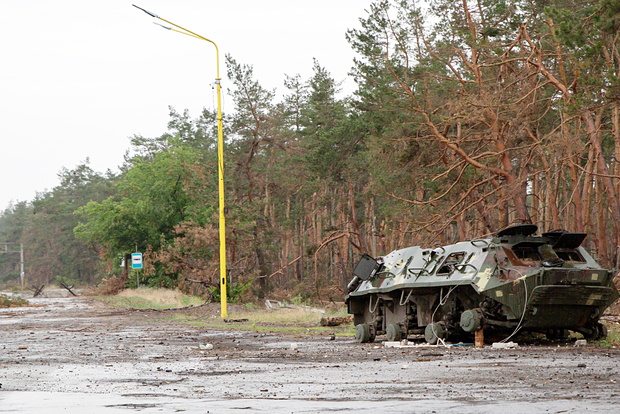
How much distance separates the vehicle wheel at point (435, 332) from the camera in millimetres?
18000

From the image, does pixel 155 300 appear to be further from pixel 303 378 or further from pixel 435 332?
pixel 303 378

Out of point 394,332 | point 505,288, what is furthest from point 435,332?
point 505,288

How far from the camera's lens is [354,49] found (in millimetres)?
50250

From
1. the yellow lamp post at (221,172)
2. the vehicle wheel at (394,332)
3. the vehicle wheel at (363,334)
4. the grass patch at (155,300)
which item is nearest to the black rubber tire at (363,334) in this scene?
the vehicle wheel at (363,334)

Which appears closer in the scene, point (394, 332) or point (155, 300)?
point (394, 332)

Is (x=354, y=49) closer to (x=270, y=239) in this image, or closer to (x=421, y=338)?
(x=270, y=239)

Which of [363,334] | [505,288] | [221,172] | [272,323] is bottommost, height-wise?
[272,323]

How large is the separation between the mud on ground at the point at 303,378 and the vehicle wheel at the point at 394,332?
89cm

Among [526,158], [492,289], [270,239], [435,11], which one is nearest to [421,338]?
[492,289]

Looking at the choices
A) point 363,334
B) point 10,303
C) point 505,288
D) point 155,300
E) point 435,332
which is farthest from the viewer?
point 10,303

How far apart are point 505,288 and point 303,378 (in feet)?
22.0

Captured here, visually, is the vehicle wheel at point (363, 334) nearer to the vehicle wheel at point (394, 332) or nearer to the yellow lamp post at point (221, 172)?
the vehicle wheel at point (394, 332)

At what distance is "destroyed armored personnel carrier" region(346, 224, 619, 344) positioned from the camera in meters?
16.6

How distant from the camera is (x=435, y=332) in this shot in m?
18.0
